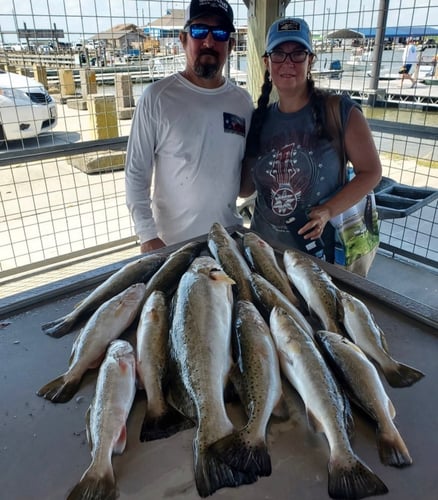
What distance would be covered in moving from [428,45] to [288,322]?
3.37 meters

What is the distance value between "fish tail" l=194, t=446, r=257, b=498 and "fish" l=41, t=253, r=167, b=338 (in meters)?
0.69

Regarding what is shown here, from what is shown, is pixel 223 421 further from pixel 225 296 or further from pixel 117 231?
pixel 117 231

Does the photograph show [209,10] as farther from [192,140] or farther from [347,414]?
[347,414]

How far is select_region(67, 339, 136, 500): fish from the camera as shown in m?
0.89

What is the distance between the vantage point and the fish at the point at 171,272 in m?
1.56

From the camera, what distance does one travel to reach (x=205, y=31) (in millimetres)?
2207

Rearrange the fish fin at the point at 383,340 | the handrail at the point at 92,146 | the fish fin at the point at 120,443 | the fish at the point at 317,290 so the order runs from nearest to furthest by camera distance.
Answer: the fish fin at the point at 120,443 < the fish fin at the point at 383,340 < the fish at the point at 317,290 < the handrail at the point at 92,146

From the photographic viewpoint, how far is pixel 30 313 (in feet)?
4.99

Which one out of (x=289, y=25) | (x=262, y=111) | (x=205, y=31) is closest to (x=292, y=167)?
(x=262, y=111)

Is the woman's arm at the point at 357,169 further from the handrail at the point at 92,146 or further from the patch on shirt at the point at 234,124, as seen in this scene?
the handrail at the point at 92,146

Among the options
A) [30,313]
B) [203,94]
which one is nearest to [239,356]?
[30,313]

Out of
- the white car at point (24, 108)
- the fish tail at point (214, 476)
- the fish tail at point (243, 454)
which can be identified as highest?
the white car at point (24, 108)

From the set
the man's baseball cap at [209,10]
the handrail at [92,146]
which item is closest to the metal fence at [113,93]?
the handrail at [92,146]

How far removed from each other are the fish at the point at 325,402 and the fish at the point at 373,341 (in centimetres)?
17
